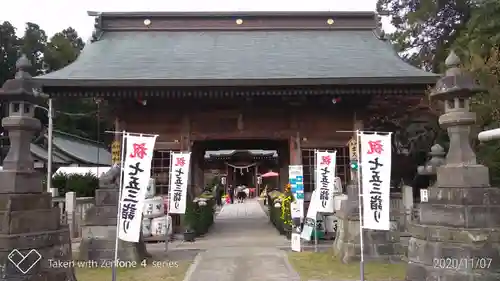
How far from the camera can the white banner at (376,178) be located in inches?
277

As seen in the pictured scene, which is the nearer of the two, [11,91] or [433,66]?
[11,91]

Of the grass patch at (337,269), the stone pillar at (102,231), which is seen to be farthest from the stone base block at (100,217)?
the grass patch at (337,269)

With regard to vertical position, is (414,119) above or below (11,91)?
above

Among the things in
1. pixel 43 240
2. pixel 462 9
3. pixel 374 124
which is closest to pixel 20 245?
pixel 43 240

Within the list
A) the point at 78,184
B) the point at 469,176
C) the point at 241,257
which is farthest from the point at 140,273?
the point at 78,184

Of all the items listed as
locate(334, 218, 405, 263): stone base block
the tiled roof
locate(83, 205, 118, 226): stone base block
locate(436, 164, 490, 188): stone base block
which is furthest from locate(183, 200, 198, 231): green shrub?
locate(436, 164, 490, 188): stone base block

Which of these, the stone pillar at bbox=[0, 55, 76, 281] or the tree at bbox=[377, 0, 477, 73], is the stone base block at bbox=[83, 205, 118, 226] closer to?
the stone pillar at bbox=[0, 55, 76, 281]

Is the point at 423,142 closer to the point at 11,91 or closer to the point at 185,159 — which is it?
the point at 185,159

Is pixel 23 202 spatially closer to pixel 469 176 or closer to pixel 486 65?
pixel 469 176

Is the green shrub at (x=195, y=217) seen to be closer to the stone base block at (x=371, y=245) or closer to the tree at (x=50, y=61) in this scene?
the stone base block at (x=371, y=245)

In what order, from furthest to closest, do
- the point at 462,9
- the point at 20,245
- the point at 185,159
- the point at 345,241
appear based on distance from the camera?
the point at 462,9
the point at 185,159
the point at 345,241
the point at 20,245

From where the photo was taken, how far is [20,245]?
5.72 meters

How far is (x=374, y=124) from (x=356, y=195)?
325 inches

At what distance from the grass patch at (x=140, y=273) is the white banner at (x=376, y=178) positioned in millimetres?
3496
